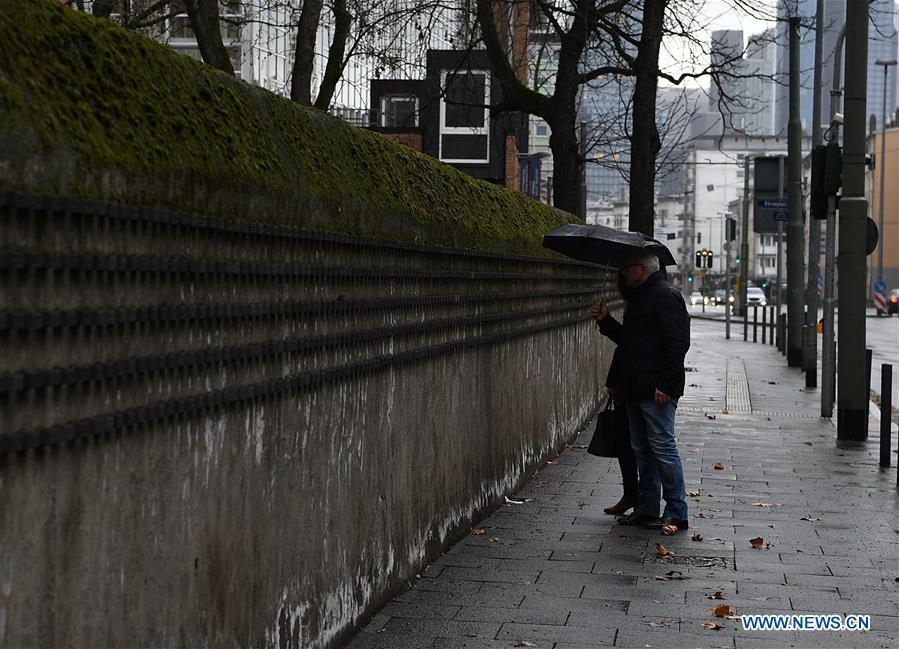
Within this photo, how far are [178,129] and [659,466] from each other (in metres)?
6.06

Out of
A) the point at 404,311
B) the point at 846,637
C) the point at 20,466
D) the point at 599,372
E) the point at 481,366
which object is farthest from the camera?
the point at 599,372

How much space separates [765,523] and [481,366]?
2221 millimetres

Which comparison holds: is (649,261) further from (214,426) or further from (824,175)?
(824,175)

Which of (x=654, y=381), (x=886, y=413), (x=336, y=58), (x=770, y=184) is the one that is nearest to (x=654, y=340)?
(x=654, y=381)

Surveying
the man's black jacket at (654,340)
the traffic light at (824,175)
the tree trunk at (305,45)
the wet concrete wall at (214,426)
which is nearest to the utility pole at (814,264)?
the traffic light at (824,175)

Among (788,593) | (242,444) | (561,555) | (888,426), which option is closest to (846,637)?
(788,593)

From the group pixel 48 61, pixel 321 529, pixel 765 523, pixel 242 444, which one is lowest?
pixel 765 523

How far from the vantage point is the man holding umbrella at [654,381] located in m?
9.54

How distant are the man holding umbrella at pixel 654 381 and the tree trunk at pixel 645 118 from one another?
11.2 meters

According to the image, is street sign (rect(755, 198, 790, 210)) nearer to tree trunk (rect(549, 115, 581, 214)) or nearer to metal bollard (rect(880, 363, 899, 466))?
tree trunk (rect(549, 115, 581, 214))

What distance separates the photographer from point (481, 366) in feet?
31.7

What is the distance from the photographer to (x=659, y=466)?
9789 millimetres

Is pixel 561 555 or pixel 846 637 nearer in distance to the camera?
pixel 846 637

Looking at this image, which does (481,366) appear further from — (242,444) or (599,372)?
(599,372)
